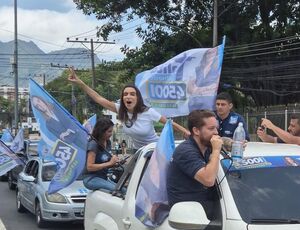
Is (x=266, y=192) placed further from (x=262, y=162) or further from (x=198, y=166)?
(x=198, y=166)

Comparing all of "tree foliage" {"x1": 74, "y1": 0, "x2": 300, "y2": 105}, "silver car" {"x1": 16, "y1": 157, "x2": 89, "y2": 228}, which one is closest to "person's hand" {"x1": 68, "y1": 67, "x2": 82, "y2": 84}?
"silver car" {"x1": 16, "y1": 157, "x2": 89, "y2": 228}

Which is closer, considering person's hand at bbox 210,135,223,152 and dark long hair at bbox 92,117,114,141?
person's hand at bbox 210,135,223,152

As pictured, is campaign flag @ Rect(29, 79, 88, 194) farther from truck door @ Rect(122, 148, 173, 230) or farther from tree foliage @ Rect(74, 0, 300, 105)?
tree foliage @ Rect(74, 0, 300, 105)

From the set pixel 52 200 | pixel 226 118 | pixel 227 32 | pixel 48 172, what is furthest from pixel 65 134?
pixel 227 32

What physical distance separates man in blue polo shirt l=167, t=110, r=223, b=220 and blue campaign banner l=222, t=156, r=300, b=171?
0.58 ft

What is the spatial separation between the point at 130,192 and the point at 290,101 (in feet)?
79.3

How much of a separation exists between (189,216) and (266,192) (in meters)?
0.64

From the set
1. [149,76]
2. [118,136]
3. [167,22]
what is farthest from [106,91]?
[149,76]

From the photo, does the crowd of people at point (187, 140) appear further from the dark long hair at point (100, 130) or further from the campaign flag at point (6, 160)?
the campaign flag at point (6, 160)

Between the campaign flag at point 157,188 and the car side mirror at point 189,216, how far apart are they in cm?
44

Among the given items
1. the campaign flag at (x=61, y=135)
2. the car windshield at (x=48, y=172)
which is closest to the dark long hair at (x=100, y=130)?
the campaign flag at (x=61, y=135)

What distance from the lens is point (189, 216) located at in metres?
3.48

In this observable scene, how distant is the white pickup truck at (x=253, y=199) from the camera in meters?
3.51

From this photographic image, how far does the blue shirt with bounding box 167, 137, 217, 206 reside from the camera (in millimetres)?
3848
